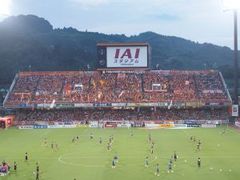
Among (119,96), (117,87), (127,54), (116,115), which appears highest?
(127,54)

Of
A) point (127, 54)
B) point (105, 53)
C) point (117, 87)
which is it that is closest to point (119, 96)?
point (117, 87)

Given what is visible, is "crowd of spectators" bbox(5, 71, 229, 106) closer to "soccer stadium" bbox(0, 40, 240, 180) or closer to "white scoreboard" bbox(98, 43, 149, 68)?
"soccer stadium" bbox(0, 40, 240, 180)

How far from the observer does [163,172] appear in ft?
143

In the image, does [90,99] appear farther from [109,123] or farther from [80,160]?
[80,160]

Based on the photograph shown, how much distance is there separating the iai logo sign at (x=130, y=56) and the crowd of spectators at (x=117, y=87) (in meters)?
3.84

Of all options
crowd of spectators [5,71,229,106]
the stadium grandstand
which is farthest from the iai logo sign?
crowd of spectators [5,71,229,106]

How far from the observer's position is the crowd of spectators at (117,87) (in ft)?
307

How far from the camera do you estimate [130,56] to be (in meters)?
98.1

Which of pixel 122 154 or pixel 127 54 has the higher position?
pixel 127 54

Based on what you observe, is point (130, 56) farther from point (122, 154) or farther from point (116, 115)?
point (122, 154)

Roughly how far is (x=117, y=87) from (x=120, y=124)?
14.8m

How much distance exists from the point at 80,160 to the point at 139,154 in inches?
275

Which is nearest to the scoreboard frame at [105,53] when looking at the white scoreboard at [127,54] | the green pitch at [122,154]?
the white scoreboard at [127,54]

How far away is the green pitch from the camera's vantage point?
4325 cm
